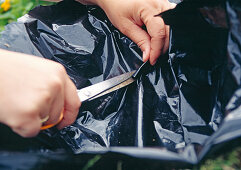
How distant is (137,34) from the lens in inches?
36.1

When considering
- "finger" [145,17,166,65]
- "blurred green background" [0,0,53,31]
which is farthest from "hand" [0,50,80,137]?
"blurred green background" [0,0,53,31]

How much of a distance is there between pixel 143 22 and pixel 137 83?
201 millimetres

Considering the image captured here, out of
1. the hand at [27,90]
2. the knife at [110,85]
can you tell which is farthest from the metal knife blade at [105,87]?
the hand at [27,90]

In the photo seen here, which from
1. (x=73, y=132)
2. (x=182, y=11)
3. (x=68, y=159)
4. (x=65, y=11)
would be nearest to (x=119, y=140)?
(x=73, y=132)

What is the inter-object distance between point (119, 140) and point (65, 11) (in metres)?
0.50

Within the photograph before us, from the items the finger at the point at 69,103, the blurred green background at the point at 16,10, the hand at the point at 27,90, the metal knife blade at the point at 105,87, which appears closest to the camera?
the hand at the point at 27,90

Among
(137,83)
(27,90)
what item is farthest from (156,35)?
(27,90)

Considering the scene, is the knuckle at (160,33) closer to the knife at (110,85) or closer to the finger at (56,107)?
the knife at (110,85)

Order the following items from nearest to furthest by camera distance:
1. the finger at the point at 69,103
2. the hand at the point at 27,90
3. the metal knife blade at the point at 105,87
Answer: the hand at the point at 27,90 < the finger at the point at 69,103 < the metal knife blade at the point at 105,87

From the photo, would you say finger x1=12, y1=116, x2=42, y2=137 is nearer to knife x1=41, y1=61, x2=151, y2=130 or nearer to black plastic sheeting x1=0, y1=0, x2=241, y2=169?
black plastic sheeting x1=0, y1=0, x2=241, y2=169

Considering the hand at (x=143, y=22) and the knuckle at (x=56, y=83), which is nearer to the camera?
the knuckle at (x=56, y=83)

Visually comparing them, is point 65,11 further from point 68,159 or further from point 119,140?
point 68,159

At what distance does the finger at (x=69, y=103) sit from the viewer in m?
0.59

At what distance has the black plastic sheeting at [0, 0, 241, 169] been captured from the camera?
549 mm
